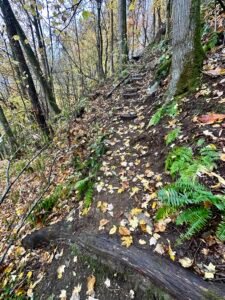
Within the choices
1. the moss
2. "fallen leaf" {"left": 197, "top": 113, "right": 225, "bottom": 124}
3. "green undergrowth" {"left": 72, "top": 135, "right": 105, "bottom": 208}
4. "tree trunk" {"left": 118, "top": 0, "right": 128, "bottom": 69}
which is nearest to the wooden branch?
"green undergrowth" {"left": 72, "top": 135, "right": 105, "bottom": 208}

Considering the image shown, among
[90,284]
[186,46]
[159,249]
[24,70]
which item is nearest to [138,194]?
[159,249]

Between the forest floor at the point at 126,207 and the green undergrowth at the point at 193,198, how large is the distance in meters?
0.13

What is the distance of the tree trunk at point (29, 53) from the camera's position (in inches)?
272

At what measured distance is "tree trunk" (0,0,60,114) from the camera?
6918 millimetres

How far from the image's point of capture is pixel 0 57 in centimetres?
945

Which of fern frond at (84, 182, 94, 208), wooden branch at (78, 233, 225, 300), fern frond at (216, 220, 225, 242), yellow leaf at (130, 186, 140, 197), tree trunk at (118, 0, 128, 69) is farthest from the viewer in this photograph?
tree trunk at (118, 0, 128, 69)

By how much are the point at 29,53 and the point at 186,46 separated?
6239 millimetres

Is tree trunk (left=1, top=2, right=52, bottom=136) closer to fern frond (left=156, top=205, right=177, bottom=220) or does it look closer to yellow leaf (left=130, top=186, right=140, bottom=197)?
yellow leaf (left=130, top=186, right=140, bottom=197)

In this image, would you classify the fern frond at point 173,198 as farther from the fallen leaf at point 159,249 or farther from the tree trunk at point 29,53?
the tree trunk at point 29,53

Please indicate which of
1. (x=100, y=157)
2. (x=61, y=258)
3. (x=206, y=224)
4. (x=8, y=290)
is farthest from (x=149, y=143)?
(x=8, y=290)

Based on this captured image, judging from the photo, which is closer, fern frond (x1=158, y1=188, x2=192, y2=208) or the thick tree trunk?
fern frond (x1=158, y1=188, x2=192, y2=208)

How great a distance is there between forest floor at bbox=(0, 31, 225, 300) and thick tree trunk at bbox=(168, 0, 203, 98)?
0.25 metres

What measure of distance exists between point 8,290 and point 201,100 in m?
4.24

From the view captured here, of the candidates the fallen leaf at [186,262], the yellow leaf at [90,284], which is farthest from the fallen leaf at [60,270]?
the fallen leaf at [186,262]
